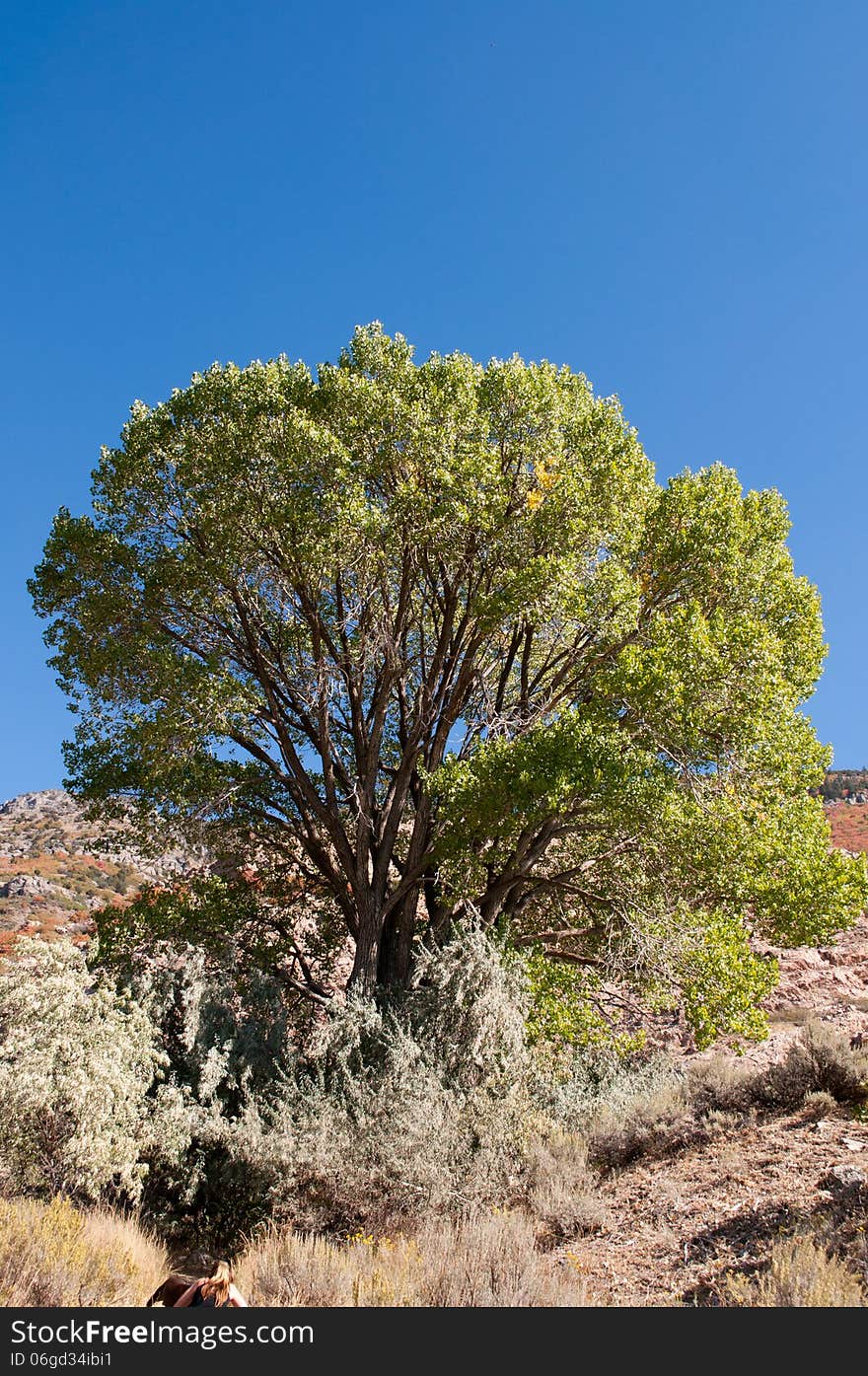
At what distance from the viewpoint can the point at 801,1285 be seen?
5.84m

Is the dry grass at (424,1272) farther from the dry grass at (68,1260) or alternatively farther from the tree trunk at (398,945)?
the tree trunk at (398,945)

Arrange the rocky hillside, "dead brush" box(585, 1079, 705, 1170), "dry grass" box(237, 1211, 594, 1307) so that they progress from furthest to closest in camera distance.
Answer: the rocky hillside → "dead brush" box(585, 1079, 705, 1170) → "dry grass" box(237, 1211, 594, 1307)

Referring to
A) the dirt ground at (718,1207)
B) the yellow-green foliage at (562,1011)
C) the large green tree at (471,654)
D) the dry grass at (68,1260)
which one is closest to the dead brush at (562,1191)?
the dirt ground at (718,1207)

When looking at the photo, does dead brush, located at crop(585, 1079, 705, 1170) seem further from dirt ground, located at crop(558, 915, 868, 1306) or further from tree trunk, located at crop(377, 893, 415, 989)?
tree trunk, located at crop(377, 893, 415, 989)

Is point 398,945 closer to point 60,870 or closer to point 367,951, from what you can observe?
point 367,951

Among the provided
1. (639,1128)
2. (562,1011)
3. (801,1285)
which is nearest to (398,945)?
(562,1011)

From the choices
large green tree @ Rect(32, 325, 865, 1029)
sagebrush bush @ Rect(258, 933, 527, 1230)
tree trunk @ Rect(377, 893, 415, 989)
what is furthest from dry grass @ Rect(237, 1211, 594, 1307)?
tree trunk @ Rect(377, 893, 415, 989)

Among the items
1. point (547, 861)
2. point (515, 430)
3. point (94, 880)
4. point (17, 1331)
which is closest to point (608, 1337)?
point (17, 1331)

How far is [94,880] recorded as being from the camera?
41.7 metres

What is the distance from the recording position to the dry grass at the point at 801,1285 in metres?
5.61

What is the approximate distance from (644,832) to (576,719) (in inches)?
72.5

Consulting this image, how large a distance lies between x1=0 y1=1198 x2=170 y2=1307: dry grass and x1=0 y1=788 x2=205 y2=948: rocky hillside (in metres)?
7.07

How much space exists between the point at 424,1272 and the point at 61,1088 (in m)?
4.68

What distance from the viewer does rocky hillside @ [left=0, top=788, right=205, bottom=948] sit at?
1530cm
